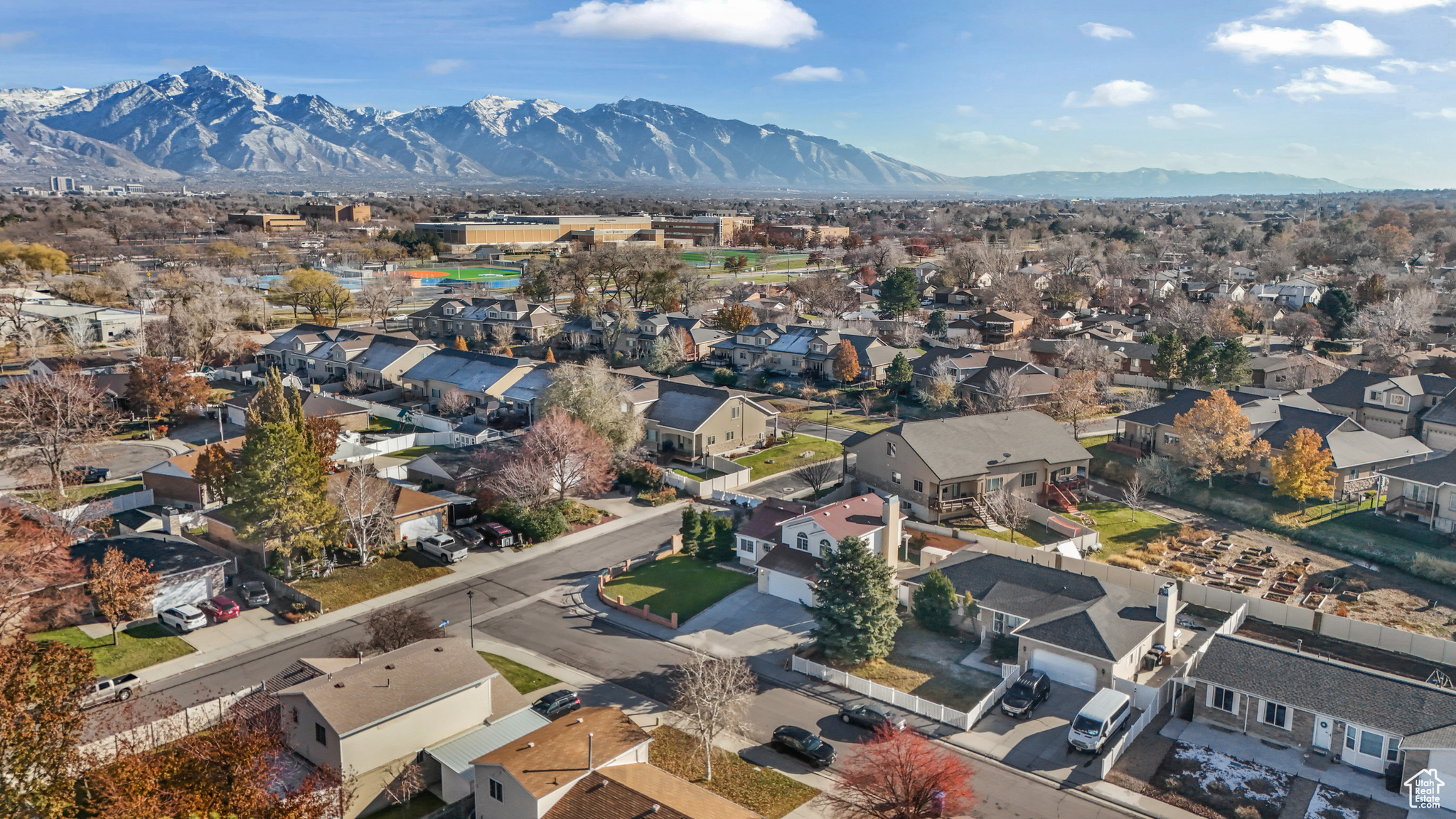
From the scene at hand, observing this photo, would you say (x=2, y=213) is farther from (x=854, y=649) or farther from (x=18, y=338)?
(x=854, y=649)

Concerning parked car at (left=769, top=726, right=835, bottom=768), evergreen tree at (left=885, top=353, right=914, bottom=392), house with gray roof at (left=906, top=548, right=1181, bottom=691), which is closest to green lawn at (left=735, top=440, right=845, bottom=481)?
evergreen tree at (left=885, top=353, right=914, bottom=392)

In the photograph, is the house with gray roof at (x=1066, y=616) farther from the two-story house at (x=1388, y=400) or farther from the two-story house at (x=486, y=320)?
the two-story house at (x=486, y=320)

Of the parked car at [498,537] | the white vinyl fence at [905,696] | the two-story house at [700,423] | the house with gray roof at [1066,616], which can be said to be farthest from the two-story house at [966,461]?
the parked car at [498,537]

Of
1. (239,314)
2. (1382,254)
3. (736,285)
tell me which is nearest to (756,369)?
(736,285)

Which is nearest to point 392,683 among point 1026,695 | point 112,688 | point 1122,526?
point 112,688

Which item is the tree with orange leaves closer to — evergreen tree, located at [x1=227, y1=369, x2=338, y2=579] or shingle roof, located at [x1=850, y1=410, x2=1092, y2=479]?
shingle roof, located at [x1=850, y1=410, x2=1092, y2=479]

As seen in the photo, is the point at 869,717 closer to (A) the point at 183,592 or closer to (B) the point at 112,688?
(B) the point at 112,688
